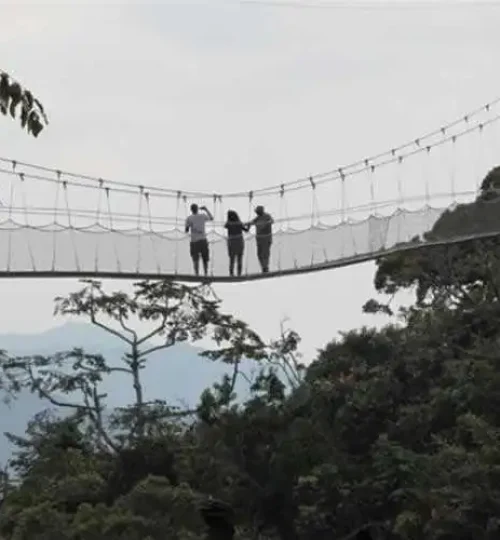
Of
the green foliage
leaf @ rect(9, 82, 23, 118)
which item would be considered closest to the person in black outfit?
the green foliage

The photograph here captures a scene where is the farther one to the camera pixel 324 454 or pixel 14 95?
pixel 324 454

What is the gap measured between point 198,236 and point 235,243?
245 mm

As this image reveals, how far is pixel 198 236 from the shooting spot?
909 centimetres

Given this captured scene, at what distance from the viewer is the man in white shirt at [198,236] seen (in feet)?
29.3

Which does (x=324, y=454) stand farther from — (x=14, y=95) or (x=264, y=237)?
(x=14, y=95)

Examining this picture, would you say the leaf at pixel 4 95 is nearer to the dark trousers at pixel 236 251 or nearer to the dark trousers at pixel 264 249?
the dark trousers at pixel 236 251

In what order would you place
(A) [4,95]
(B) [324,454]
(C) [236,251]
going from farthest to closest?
(B) [324,454] < (C) [236,251] < (A) [4,95]

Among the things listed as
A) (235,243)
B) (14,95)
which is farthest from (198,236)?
(14,95)

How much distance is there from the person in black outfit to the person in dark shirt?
0.27 feet

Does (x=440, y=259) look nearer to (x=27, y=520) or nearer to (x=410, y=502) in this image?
(x=410, y=502)

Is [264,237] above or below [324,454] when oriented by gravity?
above

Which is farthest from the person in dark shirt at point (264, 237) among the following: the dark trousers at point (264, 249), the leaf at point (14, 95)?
the leaf at point (14, 95)

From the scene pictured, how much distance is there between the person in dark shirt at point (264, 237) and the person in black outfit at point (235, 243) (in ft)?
0.27

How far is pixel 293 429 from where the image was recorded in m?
13.9
